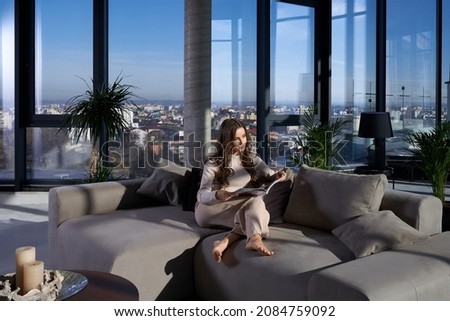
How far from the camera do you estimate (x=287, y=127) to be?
24.3 ft

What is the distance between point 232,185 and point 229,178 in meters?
0.05

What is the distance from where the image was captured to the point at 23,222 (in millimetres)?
5293

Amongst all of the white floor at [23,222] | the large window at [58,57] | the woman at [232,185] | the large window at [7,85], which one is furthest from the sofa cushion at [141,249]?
the large window at [7,85]

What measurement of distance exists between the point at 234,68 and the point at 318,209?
4305 mm

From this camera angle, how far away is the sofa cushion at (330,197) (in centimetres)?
300

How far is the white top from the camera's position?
10.9 ft

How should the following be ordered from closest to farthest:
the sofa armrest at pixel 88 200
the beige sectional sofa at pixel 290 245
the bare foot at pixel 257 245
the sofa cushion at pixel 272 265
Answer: the beige sectional sofa at pixel 290 245
the sofa cushion at pixel 272 265
the bare foot at pixel 257 245
the sofa armrest at pixel 88 200

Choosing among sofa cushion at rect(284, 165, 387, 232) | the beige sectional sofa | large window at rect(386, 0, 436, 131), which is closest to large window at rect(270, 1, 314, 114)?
large window at rect(386, 0, 436, 131)

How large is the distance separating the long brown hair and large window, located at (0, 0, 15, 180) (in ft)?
14.8

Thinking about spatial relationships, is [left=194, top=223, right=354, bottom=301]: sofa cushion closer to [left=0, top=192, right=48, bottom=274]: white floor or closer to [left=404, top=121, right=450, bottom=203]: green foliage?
[left=0, top=192, right=48, bottom=274]: white floor

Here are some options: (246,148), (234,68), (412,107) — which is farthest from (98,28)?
(412,107)

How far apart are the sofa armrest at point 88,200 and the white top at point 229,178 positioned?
83 cm

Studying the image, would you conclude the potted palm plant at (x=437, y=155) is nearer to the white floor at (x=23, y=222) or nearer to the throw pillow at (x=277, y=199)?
the throw pillow at (x=277, y=199)
